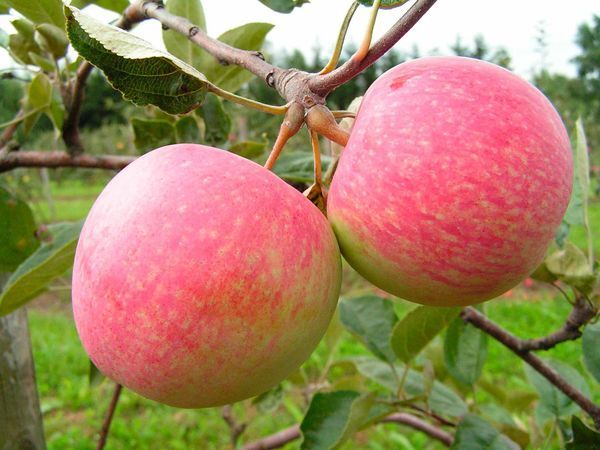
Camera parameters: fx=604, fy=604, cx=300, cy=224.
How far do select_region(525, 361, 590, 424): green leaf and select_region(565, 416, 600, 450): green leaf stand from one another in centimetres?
37

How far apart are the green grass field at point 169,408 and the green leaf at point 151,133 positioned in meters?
1.08

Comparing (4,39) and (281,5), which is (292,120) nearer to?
(281,5)

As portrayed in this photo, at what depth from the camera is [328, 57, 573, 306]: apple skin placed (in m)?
0.52

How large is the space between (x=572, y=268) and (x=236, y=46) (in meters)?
0.60

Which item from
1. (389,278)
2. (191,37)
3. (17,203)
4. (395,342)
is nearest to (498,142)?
(389,278)

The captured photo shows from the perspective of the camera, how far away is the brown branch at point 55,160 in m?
A: 1.01

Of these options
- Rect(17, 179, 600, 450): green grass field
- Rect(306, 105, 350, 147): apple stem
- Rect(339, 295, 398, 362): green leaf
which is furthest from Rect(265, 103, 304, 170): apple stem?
Rect(17, 179, 600, 450): green grass field

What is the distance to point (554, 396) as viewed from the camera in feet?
3.58

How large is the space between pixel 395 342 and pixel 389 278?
0.39m

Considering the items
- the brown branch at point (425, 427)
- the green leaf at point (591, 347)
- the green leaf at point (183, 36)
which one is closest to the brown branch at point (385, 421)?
the brown branch at point (425, 427)

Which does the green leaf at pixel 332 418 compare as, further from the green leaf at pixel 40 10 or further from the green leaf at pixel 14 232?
the green leaf at pixel 40 10

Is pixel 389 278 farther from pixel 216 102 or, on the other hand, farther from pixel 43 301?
pixel 43 301

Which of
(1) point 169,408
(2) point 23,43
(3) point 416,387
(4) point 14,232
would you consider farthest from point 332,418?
(1) point 169,408

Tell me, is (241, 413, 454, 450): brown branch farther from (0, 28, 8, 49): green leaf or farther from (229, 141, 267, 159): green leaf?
(0, 28, 8, 49): green leaf
